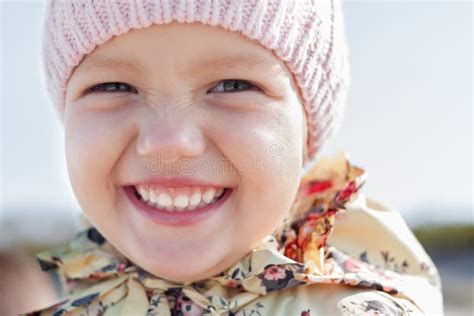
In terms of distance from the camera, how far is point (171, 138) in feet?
4.18

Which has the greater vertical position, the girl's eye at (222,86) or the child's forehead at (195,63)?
the child's forehead at (195,63)

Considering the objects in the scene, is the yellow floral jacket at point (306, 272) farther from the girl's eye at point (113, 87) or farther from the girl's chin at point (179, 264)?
the girl's eye at point (113, 87)

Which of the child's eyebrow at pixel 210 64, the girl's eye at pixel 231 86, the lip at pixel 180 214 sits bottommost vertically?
the lip at pixel 180 214

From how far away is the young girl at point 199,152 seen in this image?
51.7 inches

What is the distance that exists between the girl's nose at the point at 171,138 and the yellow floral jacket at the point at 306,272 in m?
0.31

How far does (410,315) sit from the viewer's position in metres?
1.41

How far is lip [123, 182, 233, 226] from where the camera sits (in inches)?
54.1

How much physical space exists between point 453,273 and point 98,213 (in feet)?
12.3

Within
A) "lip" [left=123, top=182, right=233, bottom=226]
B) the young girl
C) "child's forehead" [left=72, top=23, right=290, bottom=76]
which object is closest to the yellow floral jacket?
the young girl

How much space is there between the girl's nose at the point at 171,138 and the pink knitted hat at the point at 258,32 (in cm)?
20

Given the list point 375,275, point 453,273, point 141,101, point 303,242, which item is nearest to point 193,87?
point 141,101

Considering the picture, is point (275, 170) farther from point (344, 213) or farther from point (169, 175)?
point (344, 213)

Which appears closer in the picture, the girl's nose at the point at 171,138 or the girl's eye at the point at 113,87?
the girl's nose at the point at 171,138

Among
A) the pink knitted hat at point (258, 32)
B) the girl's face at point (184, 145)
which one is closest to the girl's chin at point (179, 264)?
the girl's face at point (184, 145)
